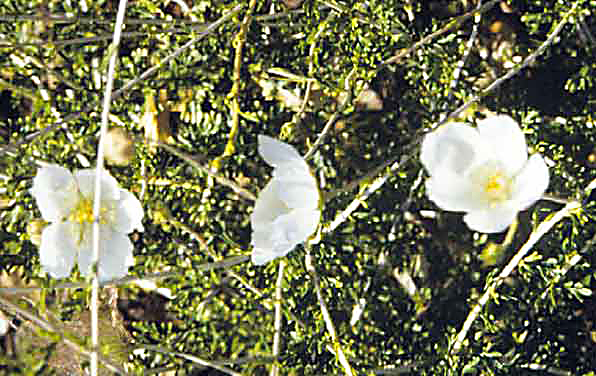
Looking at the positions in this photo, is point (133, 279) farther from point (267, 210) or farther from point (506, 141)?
point (506, 141)

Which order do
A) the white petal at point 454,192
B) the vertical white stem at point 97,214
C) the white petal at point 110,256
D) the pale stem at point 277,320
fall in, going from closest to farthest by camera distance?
1. the vertical white stem at point 97,214
2. the white petal at point 454,192
3. the white petal at point 110,256
4. the pale stem at point 277,320

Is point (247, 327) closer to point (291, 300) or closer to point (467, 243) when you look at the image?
point (291, 300)

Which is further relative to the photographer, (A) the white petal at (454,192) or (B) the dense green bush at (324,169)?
(B) the dense green bush at (324,169)

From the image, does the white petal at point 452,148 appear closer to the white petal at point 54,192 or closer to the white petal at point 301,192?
the white petal at point 301,192

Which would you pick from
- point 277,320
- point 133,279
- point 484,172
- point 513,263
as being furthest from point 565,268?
point 133,279

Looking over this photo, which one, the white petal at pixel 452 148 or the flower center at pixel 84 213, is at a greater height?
the white petal at pixel 452 148

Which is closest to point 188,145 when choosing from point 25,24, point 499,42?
point 25,24

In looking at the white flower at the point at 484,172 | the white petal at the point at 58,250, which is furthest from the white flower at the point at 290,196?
the white petal at the point at 58,250
